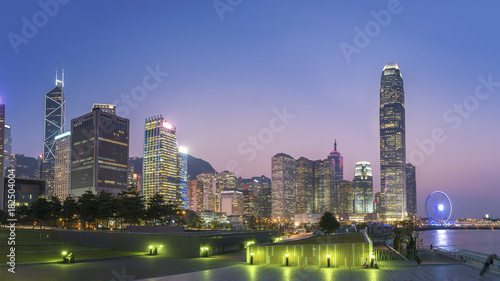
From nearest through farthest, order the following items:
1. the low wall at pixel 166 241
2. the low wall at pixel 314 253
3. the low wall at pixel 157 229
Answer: the low wall at pixel 314 253 < the low wall at pixel 166 241 < the low wall at pixel 157 229

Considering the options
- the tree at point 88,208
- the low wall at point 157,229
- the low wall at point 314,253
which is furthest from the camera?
the tree at point 88,208

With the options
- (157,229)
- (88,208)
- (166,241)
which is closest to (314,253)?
(166,241)

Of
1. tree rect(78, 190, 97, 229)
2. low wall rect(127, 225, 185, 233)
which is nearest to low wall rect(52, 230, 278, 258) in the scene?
low wall rect(127, 225, 185, 233)

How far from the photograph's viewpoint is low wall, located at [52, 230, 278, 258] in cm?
5094

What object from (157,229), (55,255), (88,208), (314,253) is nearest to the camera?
(314,253)

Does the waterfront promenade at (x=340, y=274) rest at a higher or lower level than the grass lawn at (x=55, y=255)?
higher

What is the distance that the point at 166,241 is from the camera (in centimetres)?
5250

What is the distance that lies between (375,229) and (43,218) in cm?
13506

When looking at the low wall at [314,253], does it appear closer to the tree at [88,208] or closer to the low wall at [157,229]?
the low wall at [157,229]

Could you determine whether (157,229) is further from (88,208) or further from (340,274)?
(340,274)

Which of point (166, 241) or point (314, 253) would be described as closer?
point (314, 253)

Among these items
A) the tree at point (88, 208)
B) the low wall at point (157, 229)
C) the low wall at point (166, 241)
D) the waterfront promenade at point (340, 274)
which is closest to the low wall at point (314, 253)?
the waterfront promenade at point (340, 274)

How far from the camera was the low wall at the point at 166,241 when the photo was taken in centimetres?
5094

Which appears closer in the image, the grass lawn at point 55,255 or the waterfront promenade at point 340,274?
the waterfront promenade at point 340,274
